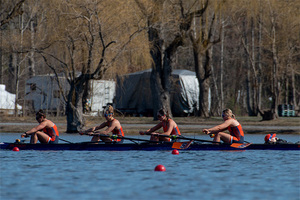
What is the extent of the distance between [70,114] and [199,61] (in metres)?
15.7

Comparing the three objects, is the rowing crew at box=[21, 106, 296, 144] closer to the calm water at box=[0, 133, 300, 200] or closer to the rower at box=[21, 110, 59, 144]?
the rower at box=[21, 110, 59, 144]

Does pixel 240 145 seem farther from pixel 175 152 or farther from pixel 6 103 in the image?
pixel 6 103

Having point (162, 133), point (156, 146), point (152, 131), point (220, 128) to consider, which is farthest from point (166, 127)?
point (220, 128)

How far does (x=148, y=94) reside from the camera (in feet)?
141

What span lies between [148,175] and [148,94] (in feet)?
98.6

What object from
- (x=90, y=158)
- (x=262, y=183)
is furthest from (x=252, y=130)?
(x=262, y=183)

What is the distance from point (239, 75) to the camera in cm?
6050

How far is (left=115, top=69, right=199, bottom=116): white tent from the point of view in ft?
137

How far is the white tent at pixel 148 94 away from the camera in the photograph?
41.7 meters

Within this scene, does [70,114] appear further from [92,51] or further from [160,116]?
[160,116]

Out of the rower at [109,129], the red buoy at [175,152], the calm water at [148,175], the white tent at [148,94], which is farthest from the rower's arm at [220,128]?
the white tent at [148,94]

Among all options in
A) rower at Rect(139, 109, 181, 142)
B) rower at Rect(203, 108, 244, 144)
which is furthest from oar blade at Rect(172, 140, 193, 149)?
rower at Rect(203, 108, 244, 144)

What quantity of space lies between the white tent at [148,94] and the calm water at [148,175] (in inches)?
901

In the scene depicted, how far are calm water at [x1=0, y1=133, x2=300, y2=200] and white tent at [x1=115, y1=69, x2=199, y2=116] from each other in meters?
22.9
